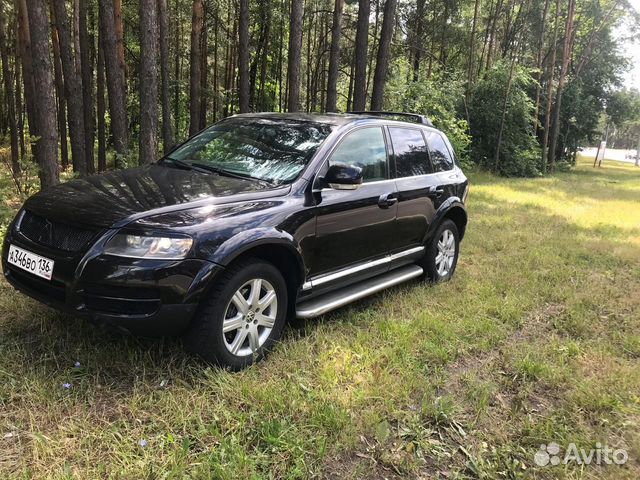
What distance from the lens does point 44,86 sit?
22.1ft

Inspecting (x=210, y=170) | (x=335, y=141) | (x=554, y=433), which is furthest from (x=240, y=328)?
(x=554, y=433)

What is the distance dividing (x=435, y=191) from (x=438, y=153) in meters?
0.59

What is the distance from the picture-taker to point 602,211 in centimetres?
1260

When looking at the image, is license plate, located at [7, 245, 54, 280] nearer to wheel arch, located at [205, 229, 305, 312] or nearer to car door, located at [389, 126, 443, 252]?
wheel arch, located at [205, 229, 305, 312]

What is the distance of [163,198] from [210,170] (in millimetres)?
847

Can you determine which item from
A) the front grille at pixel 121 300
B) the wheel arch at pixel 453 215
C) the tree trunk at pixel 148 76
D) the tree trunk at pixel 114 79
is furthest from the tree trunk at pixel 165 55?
the front grille at pixel 121 300

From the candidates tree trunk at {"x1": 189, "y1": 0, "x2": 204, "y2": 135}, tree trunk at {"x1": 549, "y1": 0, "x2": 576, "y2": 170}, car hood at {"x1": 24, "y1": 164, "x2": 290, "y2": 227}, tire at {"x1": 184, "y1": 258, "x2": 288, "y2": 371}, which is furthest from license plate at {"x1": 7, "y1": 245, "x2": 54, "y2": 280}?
tree trunk at {"x1": 549, "y1": 0, "x2": 576, "y2": 170}

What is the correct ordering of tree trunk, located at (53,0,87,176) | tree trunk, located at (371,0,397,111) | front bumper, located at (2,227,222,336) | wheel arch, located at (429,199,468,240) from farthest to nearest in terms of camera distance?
tree trunk, located at (371,0,397,111) < tree trunk, located at (53,0,87,176) < wheel arch, located at (429,199,468,240) < front bumper, located at (2,227,222,336)

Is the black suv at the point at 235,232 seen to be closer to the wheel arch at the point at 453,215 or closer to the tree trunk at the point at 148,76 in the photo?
the wheel arch at the point at 453,215

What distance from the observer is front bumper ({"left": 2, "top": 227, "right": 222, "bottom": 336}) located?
2859 millimetres

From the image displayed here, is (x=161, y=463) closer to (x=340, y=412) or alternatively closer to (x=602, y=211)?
(x=340, y=412)

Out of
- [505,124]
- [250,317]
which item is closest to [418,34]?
[505,124]

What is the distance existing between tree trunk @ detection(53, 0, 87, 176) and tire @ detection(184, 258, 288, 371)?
931cm

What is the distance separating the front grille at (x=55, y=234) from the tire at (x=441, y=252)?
3.55 m
